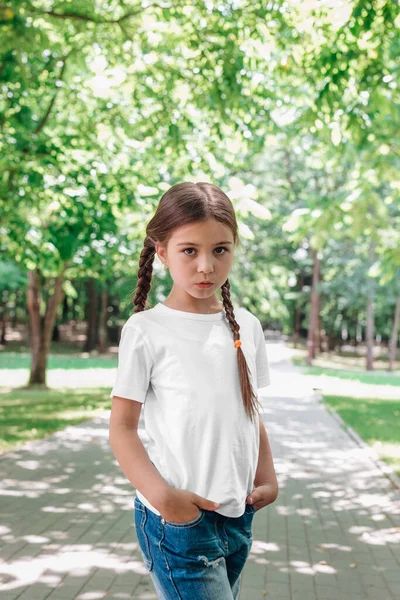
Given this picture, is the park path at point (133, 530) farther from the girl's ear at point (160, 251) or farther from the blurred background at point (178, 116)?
the girl's ear at point (160, 251)

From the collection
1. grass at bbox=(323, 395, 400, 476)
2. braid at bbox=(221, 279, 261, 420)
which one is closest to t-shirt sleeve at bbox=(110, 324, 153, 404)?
braid at bbox=(221, 279, 261, 420)

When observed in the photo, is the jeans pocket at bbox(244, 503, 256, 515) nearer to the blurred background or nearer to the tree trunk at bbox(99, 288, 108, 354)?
the blurred background

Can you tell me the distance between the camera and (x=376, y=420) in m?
15.5

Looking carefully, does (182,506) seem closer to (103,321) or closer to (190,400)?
(190,400)

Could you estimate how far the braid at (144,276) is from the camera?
7.84 ft

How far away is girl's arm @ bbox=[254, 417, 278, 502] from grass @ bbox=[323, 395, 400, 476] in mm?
7692

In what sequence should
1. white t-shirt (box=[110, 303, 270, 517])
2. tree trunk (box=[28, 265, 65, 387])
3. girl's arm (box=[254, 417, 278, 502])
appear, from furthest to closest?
1. tree trunk (box=[28, 265, 65, 387])
2. girl's arm (box=[254, 417, 278, 502])
3. white t-shirt (box=[110, 303, 270, 517])

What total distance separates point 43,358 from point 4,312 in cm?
2419

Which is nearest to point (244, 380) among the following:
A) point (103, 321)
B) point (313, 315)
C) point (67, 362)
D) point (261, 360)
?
point (261, 360)

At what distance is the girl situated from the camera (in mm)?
2059

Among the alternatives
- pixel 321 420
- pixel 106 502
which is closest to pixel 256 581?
pixel 106 502

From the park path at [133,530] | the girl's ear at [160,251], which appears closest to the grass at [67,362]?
the park path at [133,530]

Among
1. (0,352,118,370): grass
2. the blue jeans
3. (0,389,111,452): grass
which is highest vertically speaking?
the blue jeans

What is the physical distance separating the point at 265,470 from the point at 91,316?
38010mm
